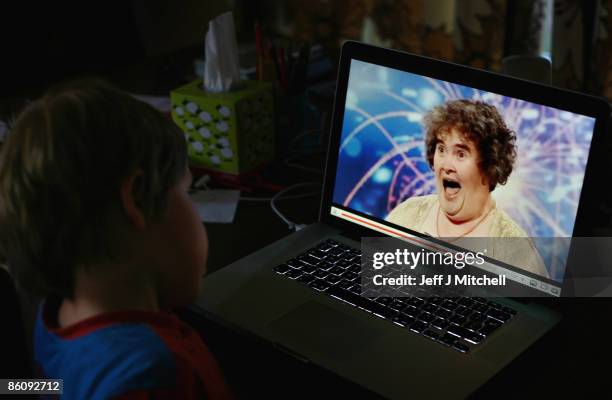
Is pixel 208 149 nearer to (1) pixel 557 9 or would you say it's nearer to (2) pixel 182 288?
(2) pixel 182 288

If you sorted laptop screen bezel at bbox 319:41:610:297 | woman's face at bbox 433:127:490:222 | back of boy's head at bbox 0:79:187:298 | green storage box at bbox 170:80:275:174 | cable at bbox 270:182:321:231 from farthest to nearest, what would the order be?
1. green storage box at bbox 170:80:275:174
2. cable at bbox 270:182:321:231
3. woman's face at bbox 433:127:490:222
4. laptop screen bezel at bbox 319:41:610:297
5. back of boy's head at bbox 0:79:187:298

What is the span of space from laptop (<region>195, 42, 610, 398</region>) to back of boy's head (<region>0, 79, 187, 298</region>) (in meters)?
0.34

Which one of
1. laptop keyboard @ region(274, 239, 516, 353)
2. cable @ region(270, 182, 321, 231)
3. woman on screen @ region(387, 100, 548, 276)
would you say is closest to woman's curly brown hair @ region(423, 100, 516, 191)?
woman on screen @ region(387, 100, 548, 276)

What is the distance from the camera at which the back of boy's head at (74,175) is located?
2.45ft

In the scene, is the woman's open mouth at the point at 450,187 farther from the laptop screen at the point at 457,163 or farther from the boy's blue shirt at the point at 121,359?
the boy's blue shirt at the point at 121,359

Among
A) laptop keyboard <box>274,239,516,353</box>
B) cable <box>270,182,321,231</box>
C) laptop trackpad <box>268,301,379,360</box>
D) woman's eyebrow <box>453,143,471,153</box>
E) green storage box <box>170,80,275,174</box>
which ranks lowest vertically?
laptop trackpad <box>268,301,379,360</box>

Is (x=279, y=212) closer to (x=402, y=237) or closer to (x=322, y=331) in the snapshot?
(x=402, y=237)

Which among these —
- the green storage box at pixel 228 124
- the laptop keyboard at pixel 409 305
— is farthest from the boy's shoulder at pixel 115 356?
the green storage box at pixel 228 124

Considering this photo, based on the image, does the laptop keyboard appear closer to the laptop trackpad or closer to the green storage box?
the laptop trackpad

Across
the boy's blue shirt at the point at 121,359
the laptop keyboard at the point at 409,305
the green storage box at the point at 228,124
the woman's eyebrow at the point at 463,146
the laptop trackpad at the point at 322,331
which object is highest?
the woman's eyebrow at the point at 463,146

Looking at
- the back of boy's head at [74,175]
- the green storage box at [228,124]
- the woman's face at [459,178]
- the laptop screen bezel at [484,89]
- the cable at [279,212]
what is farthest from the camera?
the green storage box at [228,124]

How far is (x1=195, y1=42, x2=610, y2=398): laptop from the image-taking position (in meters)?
0.99

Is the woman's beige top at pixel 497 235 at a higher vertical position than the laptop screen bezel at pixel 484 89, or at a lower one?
lower

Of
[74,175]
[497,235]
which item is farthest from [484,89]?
[74,175]
